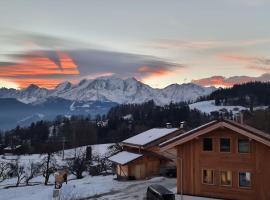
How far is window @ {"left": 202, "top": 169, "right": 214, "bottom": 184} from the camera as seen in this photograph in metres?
35.5

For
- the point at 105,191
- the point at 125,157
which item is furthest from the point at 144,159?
the point at 105,191

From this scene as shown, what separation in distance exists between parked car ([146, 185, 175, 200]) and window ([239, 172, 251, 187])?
606cm

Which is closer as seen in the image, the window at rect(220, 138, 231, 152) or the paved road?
the window at rect(220, 138, 231, 152)

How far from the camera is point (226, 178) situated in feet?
114

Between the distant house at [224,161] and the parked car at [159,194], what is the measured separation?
10.9ft

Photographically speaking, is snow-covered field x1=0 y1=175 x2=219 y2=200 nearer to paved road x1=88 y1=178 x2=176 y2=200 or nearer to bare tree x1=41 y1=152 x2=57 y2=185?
paved road x1=88 y1=178 x2=176 y2=200

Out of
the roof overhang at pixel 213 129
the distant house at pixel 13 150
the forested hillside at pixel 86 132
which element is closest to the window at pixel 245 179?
the roof overhang at pixel 213 129

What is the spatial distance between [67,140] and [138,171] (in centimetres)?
10875

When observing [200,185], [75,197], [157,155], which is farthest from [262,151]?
[157,155]

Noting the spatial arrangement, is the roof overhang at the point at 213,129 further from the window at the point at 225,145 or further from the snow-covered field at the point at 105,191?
the snow-covered field at the point at 105,191

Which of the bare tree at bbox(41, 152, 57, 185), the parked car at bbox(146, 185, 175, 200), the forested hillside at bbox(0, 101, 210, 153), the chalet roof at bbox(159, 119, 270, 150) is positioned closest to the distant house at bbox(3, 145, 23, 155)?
the forested hillside at bbox(0, 101, 210, 153)

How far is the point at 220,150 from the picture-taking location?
116 feet

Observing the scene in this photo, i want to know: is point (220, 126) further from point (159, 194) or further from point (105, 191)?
point (105, 191)

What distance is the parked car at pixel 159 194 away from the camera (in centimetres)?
3089
